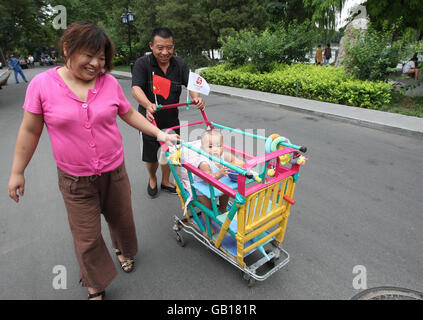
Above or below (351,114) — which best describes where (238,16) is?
above

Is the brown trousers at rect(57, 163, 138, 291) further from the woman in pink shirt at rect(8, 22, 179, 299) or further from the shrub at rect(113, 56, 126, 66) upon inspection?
the shrub at rect(113, 56, 126, 66)

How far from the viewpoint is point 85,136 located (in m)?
1.64

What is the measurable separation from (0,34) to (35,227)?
1631 inches

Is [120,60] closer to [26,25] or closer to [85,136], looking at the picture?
[26,25]

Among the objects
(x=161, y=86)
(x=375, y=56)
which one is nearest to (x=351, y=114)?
(x=375, y=56)

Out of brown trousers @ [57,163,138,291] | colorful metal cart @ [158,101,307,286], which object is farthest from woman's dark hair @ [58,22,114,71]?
colorful metal cart @ [158,101,307,286]

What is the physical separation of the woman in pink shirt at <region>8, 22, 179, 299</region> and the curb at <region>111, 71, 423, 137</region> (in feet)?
18.9

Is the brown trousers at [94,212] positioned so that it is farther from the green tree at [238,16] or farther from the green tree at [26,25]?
the green tree at [26,25]

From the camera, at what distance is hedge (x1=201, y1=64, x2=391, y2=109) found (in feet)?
24.3

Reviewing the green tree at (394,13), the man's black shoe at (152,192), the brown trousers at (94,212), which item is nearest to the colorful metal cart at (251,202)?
the brown trousers at (94,212)

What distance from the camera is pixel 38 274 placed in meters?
2.41

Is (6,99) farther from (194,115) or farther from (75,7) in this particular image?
(75,7)

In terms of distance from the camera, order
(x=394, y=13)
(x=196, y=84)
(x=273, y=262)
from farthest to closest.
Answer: (x=394, y=13)
(x=196, y=84)
(x=273, y=262)

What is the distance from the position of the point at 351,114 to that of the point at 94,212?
6825 mm
